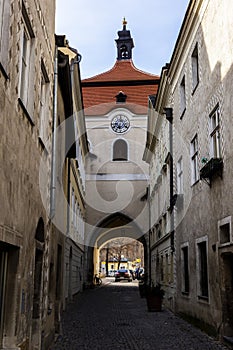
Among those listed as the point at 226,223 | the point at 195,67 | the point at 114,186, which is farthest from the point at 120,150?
the point at 226,223

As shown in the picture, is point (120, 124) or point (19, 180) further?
point (120, 124)

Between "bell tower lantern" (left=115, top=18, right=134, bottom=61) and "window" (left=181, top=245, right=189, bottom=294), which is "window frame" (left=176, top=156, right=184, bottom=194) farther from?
"bell tower lantern" (left=115, top=18, right=134, bottom=61)

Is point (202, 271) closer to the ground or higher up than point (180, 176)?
closer to the ground

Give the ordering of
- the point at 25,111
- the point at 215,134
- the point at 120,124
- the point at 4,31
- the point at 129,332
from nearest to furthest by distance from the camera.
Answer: the point at 4,31
the point at 25,111
the point at 215,134
the point at 129,332
the point at 120,124

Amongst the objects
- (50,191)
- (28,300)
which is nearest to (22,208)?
(28,300)

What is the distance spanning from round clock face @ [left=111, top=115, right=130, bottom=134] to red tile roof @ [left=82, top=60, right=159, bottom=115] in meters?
0.97

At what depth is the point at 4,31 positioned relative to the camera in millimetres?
5340

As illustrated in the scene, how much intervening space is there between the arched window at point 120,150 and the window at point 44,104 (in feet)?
83.5

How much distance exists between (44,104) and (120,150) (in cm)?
2602

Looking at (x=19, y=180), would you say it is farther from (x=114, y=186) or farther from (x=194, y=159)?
(x=114, y=186)

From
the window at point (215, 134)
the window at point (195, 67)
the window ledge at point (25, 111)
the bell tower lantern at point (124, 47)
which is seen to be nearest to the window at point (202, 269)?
the window at point (215, 134)

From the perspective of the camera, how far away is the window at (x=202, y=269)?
38.5ft

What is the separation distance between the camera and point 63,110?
41.5 ft

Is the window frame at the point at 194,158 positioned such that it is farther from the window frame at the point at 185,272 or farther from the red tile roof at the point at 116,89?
the red tile roof at the point at 116,89
